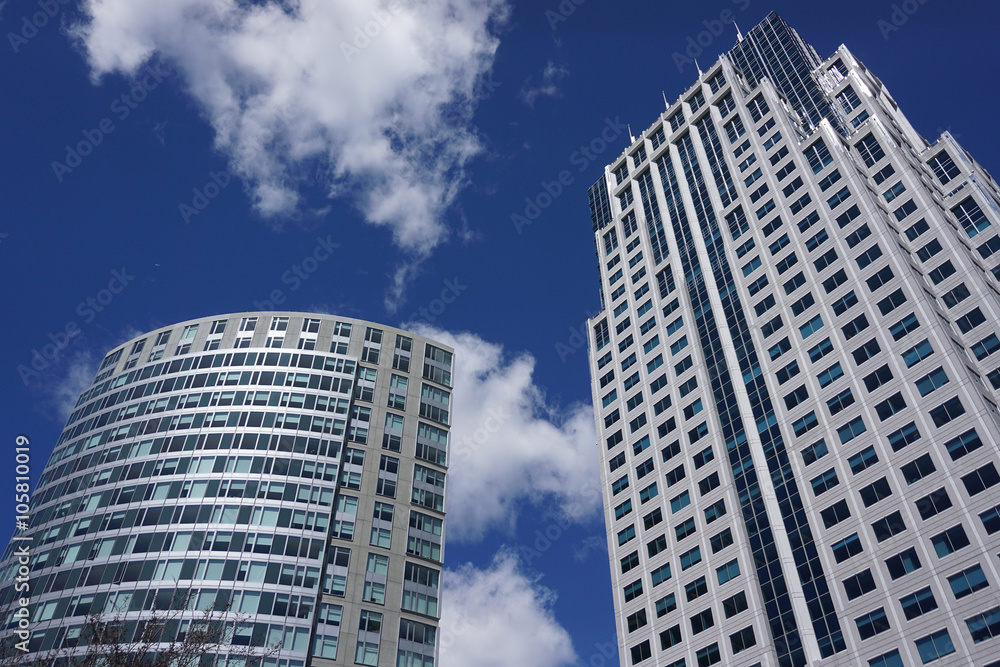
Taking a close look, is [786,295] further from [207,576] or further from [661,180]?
[207,576]

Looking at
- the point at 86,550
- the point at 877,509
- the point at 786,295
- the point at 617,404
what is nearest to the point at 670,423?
the point at 617,404

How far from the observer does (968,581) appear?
5609 cm

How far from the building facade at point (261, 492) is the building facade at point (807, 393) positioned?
23719mm

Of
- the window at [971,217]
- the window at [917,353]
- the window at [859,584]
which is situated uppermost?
the window at [971,217]

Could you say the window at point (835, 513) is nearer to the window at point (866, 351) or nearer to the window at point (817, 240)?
the window at point (866, 351)

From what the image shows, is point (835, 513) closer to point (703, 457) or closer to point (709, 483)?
point (709, 483)

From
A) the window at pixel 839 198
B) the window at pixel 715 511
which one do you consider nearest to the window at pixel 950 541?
the window at pixel 715 511

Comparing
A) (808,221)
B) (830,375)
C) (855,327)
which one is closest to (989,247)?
(808,221)

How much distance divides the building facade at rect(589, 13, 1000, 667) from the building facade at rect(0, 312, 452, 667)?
23719 mm

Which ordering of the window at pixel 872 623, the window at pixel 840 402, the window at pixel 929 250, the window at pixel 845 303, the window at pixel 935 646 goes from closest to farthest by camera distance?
1. the window at pixel 935 646
2. the window at pixel 872 623
3. the window at pixel 840 402
4. the window at pixel 929 250
5. the window at pixel 845 303

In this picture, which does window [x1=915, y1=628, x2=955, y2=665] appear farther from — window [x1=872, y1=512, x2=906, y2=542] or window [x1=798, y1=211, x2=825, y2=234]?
window [x1=798, y1=211, x2=825, y2=234]

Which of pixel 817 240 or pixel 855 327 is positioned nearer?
pixel 855 327

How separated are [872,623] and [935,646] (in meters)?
5.16

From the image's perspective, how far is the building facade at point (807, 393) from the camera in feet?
200
